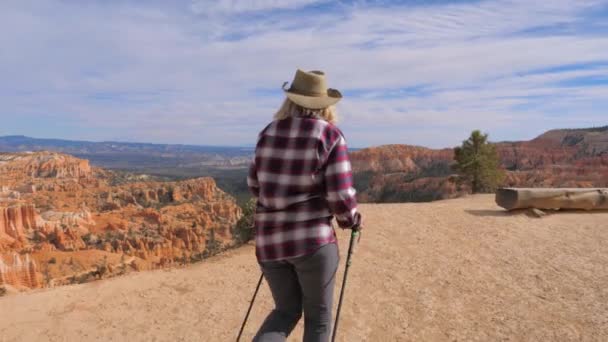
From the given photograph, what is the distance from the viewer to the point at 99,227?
5075cm

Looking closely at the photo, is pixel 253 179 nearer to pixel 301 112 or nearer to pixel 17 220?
pixel 301 112

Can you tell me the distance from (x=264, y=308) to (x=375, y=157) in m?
105

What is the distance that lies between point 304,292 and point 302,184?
2.26ft

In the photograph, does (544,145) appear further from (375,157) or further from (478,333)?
(478,333)

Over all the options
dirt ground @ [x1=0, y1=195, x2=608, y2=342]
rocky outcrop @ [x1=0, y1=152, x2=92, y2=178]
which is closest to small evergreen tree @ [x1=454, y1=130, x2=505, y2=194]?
dirt ground @ [x1=0, y1=195, x2=608, y2=342]

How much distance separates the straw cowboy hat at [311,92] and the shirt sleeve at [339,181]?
0.87 feet

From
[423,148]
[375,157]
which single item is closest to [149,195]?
[375,157]

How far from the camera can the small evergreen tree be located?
22.4m

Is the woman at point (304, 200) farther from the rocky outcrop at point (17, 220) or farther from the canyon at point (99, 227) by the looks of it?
the rocky outcrop at point (17, 220)

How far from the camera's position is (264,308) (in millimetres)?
5898

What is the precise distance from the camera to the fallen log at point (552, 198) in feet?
37.1

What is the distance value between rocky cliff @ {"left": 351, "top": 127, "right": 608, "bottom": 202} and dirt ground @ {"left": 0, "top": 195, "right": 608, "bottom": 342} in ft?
55.7

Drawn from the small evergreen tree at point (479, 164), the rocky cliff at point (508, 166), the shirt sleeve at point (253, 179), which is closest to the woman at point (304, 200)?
the shirt sleeve at point (253, 179)

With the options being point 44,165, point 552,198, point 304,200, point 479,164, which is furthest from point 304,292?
point 44,165
